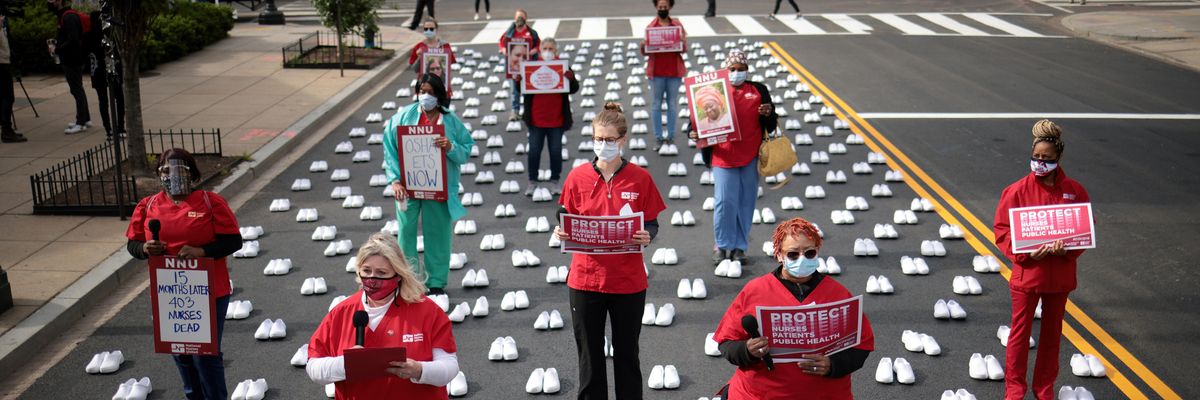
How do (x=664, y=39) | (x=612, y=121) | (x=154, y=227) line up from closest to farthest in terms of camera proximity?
(x=154, y=227) < (x=612, y=121) < (x=664, y=39)

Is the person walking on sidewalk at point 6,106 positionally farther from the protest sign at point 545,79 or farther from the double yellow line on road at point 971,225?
the double yellow line on road at point 971,225

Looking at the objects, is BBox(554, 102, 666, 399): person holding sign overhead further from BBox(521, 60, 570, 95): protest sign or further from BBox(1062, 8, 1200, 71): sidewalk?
BBox(1062, 8, 1200, 71): sidewalk

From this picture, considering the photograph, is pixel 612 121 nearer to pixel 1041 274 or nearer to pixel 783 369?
pixel 783 369

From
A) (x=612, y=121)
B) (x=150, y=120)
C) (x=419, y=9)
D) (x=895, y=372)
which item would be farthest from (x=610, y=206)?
(x=419, y=9)

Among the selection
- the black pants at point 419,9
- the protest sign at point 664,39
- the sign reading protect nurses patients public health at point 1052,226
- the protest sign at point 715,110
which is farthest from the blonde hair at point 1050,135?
the black pants at point 419,9

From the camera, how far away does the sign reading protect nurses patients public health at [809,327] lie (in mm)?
5375

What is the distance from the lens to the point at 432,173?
9.73 meters

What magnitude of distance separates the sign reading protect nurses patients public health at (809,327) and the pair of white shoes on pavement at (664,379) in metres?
2.69

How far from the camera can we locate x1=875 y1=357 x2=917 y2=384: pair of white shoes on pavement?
26.5 feet

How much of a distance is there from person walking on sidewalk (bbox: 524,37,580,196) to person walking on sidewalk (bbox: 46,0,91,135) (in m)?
7.49

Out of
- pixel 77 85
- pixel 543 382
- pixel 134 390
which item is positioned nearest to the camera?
pixel 134 390

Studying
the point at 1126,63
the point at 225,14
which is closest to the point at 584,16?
the point at 225,14

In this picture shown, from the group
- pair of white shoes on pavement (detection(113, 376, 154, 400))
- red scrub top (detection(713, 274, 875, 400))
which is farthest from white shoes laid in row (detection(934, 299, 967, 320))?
pair of white shoes on pavement (detection(113, 376, 154, 400))

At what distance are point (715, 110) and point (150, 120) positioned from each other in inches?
441
